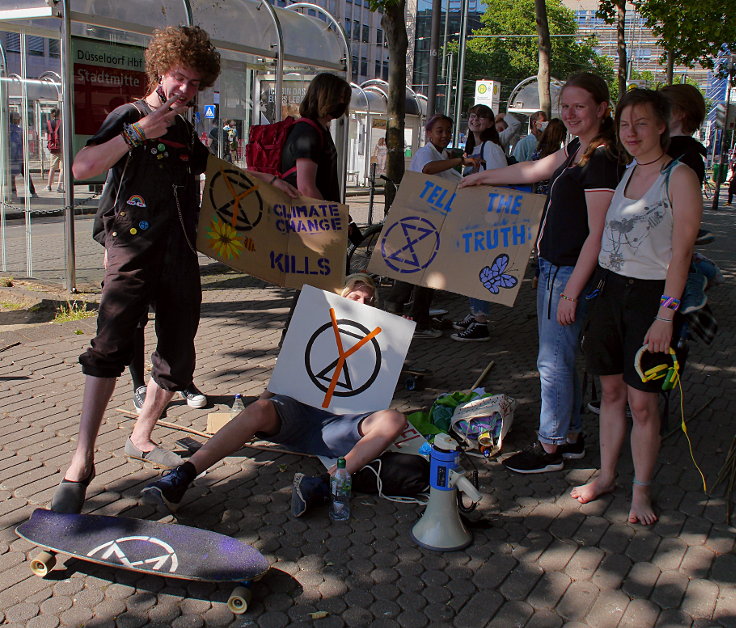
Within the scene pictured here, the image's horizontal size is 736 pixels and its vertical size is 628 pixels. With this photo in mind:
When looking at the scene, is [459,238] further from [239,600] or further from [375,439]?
[239,600]

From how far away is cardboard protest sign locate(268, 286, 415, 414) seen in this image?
4.21 metres

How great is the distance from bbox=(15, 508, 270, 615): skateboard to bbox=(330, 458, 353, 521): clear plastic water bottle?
24.1 inches

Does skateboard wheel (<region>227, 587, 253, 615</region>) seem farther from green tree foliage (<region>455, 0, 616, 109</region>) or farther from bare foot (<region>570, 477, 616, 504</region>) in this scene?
green tree foliage (<region>455, 0, 616, 109</region>)

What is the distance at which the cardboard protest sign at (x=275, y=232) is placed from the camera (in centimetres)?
461

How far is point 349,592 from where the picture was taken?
317 cm

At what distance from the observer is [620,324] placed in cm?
370

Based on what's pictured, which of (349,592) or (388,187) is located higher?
(388,187)

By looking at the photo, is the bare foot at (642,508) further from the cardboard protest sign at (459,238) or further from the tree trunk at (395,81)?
the tree trunk at (395,81)

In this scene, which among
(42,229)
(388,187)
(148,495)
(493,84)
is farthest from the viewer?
→ (493,84)

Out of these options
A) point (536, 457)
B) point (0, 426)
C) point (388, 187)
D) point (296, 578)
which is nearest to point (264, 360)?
point (0, 426)

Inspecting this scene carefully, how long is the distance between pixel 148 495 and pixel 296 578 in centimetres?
77

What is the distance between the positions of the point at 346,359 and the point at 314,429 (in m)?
0.41

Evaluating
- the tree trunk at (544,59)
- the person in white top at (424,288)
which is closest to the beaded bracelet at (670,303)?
the person in white top at (424,288)

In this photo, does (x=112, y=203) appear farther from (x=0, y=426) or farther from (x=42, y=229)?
(x=42, y=229)
